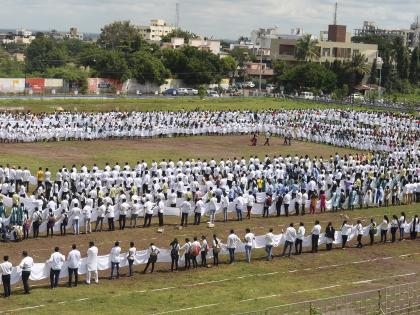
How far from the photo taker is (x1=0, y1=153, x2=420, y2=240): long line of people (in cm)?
2392

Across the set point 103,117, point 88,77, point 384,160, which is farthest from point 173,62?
point 384,160

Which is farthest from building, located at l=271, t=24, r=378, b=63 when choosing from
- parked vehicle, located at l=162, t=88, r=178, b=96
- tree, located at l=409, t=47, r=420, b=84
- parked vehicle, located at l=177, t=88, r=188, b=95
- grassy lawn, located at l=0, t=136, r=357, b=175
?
grassy lawn, located at l=0, t=136, r=357, b=175

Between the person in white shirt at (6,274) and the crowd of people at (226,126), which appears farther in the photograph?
the crowd of people at (226,126)

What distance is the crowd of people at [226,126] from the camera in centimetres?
4441

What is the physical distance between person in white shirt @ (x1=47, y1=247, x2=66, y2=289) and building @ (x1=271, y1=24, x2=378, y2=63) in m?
83.6

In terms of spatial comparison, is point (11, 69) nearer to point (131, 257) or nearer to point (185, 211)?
point (185, 211)

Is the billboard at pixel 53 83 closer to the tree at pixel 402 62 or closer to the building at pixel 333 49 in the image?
the building at pixel 333 49

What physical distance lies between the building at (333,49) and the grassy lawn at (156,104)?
2856cm

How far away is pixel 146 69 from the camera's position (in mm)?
80688

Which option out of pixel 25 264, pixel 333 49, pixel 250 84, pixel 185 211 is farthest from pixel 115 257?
pixel 250 84

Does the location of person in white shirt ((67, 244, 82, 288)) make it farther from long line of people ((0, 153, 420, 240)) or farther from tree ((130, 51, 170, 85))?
tree ((130, 51, 170, 85))

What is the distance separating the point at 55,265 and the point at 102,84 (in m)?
63.4

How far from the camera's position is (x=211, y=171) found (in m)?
32.2

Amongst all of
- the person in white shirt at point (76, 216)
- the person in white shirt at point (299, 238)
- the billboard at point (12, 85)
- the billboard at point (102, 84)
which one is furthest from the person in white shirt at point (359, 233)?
the billboard at point (102, 84)
